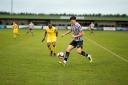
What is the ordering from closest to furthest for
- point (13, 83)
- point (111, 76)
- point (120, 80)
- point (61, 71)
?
point (13, 83) < point (120, 80) < point (111, 76) < point (61, 71)

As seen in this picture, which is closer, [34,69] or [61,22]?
[34,69]

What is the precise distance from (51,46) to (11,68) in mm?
7202

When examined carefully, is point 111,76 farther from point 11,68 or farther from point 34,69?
point 11,68

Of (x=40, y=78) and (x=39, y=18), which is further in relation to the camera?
(x=39, y=18)

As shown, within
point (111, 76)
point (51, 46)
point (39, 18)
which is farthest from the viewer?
point (39, 18)

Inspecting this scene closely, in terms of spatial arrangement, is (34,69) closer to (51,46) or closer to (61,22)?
(51,46)

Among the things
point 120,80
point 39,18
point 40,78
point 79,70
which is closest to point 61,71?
point 79,70

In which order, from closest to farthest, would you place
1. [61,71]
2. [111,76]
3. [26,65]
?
[111,76]
[61,71]
[26,65]

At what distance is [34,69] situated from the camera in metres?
14.7

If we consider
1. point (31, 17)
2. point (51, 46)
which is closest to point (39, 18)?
point (31, 17)

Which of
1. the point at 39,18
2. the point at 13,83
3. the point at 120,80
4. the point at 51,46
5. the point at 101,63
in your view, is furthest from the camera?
the point at 39,18

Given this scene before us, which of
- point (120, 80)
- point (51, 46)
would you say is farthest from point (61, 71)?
point (51, 46)

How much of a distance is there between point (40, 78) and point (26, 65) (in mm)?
3547

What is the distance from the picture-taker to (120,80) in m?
12.3
